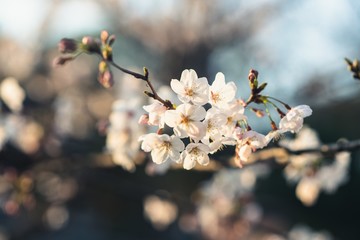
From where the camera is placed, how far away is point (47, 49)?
36.9ft

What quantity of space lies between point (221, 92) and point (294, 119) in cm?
25

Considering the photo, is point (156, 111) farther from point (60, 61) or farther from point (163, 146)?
point (60, 61)

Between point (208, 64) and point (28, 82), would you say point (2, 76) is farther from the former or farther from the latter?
point (208, 64)

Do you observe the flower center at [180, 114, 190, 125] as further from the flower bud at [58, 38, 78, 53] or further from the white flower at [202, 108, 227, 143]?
the flower bud at [58, 38, 78, 53]

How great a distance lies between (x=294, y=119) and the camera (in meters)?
1.31

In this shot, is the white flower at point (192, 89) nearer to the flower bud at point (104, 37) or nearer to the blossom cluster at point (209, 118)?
the blossom cluster at point (209, 118)

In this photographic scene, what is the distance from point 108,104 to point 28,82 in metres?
2.33

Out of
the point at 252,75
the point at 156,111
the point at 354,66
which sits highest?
the point at 354,66

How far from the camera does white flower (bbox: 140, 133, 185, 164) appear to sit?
1.36 metres

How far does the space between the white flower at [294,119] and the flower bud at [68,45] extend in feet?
2.37

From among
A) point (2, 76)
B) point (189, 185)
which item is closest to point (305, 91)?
point (189, 185)

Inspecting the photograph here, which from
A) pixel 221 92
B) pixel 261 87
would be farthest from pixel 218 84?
pixel 261 87

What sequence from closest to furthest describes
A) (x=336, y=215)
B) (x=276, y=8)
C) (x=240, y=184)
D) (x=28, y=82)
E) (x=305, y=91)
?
(x=240, y=184) < (x=305, y=91) < (x=276, y=8) < (x=336, y=215) < (x=28, y=82)

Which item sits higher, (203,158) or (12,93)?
(12,93)
